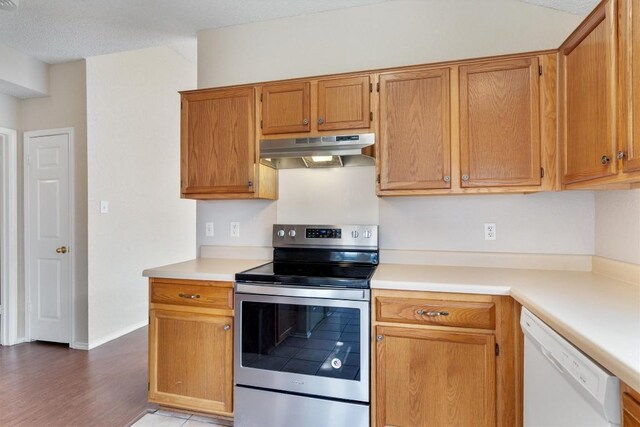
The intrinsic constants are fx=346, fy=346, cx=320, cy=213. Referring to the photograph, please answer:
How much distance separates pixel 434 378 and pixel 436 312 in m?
0.32

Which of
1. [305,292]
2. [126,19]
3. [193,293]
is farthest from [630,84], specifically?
[126,19]

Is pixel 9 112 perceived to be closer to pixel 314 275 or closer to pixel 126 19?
pixel 126 19

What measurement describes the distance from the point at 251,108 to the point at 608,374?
6.89 feet

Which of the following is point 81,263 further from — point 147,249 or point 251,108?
point 251,108

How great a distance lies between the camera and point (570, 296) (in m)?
1.41

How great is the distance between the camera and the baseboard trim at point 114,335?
3154 mm

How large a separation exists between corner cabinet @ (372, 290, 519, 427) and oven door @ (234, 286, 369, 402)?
10 centimetres

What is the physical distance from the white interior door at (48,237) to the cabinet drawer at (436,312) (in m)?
3.04

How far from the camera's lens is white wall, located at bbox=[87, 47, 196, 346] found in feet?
10.5

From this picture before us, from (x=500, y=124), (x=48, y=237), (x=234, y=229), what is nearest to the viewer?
(x=500, y=124)

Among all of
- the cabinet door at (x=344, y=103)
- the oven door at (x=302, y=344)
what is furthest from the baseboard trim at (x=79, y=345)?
the cabinet door at (x=344, y=103)

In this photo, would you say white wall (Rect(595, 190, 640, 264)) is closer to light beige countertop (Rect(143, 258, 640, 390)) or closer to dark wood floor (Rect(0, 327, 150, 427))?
light beige countertop (Rect(143, 258, 640, 390))

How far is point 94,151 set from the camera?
125 inches

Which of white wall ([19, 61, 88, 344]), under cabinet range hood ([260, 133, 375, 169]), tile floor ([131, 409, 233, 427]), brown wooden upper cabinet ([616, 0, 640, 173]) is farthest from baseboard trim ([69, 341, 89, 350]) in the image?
brown wooden upper cabinet ([616, 0, 640, 173])
